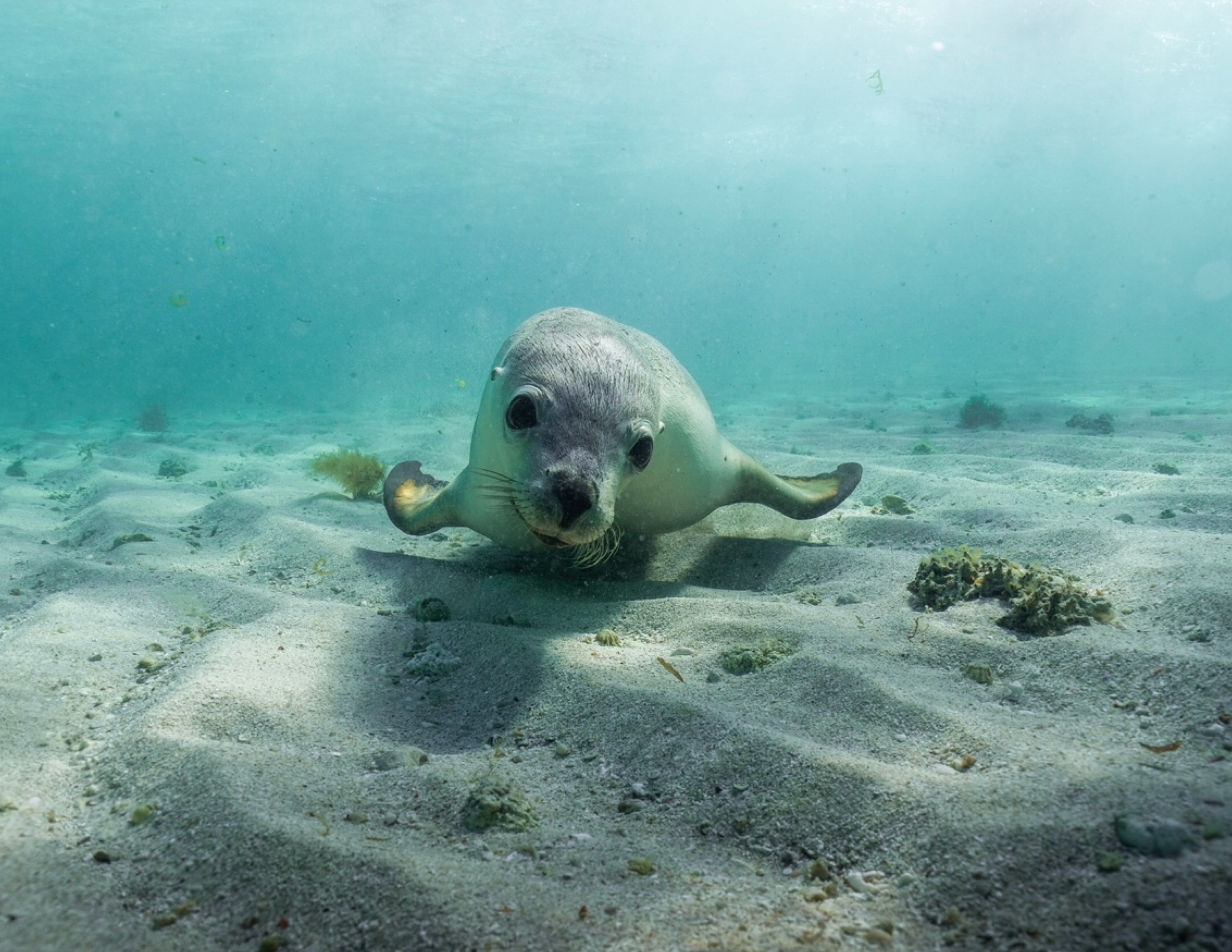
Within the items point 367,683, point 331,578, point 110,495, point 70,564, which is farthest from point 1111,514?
point 110,495

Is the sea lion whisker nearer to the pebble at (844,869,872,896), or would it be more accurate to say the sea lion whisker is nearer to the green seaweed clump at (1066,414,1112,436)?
the pebble at (844,869,872,896)

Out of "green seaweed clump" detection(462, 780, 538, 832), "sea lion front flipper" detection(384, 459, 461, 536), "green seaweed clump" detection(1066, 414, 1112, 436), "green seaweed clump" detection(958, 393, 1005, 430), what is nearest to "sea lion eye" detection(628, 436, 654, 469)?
"sea lion front flipper" detection(384, 459, 461, 536)

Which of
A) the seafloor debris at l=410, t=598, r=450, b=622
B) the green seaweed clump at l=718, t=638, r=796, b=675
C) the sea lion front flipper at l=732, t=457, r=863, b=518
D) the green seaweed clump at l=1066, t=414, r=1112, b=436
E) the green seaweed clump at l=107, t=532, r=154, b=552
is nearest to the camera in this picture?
the green seaweed clump at l=718, t=638, r=796, b=675

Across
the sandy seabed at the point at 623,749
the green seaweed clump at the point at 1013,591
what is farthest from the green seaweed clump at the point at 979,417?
the green seaweed clump at the point at 1013,591

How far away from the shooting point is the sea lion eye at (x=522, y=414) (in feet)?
10.8

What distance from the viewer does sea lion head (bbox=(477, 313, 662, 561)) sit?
2887mm

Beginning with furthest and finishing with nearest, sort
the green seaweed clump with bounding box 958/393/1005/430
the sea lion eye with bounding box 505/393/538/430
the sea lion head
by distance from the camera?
the green seaweed clump with bounding box 958/393/1005/430, the sea lion eye with bounding box 505/393/538/430, the sea lion head

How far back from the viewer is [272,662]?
2846 millimetres

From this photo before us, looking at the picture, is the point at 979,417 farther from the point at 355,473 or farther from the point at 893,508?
the point at 355,473

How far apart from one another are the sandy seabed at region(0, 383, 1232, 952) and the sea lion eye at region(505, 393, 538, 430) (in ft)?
3.12

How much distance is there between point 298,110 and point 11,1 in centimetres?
1402

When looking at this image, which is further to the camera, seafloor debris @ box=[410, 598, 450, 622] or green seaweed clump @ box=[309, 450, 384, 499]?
green seaweed clump @ box=[309, 450, 384, 499]

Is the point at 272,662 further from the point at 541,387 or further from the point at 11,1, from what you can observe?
the point at 11,1

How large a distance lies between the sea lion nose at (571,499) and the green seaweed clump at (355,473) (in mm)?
4688
